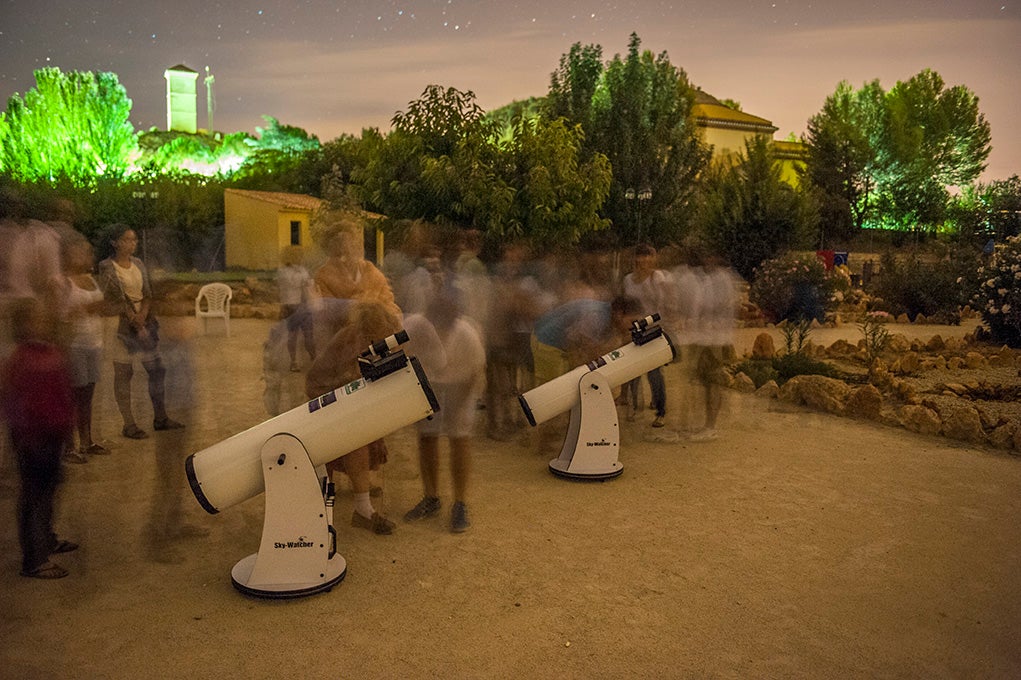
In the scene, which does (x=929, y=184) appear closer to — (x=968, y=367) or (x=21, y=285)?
(x=968, y=367)

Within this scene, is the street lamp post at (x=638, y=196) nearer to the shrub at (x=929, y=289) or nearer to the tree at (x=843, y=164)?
the shrub at (x=929, y=289)

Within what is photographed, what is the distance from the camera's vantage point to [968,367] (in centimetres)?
1177

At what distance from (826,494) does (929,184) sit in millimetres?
46086

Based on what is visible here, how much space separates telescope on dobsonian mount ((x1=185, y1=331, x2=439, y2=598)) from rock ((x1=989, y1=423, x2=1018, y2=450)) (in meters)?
6.14

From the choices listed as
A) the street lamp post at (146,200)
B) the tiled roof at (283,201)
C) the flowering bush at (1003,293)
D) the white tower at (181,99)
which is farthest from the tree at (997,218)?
the white tower at (181,99)

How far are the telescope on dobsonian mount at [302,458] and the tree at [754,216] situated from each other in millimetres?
19702

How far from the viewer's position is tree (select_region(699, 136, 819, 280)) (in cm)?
2244

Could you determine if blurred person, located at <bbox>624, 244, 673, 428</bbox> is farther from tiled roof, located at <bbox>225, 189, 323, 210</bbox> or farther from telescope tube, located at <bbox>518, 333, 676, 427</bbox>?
tiled roof, located at <bbox>225, 189, 323, 210</bbox>

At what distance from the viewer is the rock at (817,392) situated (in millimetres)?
9013

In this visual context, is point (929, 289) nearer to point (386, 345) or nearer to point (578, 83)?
point (578, 83)

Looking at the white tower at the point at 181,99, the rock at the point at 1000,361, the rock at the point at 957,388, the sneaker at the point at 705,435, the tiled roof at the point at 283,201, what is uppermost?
the white tower at the point at 181,99

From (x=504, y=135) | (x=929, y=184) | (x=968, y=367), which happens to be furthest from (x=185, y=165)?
(x=968, y=367)

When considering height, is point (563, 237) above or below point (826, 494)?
above

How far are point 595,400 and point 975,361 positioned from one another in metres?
8.28
